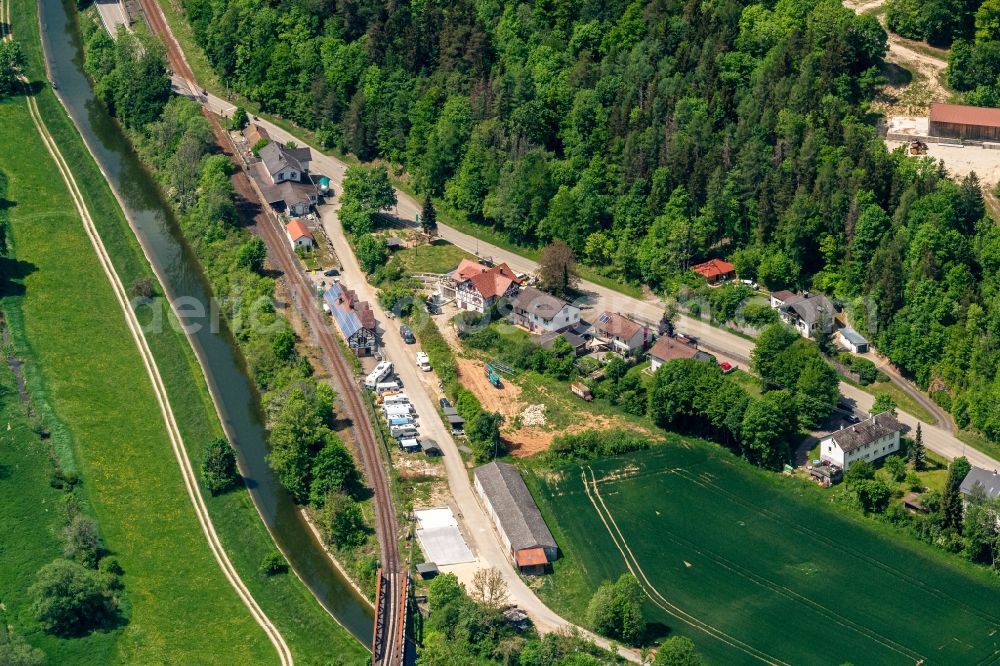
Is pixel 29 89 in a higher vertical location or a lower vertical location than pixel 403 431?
higher

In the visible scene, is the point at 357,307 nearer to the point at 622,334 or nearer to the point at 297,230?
the point at 297,230

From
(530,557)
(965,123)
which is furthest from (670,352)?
(965,123)

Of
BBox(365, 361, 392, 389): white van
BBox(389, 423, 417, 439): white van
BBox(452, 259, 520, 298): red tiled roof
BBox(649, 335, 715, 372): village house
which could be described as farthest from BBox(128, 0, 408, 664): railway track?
BBox(649, 335, 715, 372): village house

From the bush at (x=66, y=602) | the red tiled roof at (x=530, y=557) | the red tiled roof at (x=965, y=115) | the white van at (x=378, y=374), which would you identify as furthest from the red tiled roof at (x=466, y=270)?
the bush at (x=66, y=602)

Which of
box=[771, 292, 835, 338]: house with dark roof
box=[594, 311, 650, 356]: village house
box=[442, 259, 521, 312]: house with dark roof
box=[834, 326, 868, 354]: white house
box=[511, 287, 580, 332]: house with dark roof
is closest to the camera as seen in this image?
box=[834, 326, 868, 354]: white house

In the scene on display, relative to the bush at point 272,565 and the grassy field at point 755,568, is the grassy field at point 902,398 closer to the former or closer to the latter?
the grassy field at point 755,568

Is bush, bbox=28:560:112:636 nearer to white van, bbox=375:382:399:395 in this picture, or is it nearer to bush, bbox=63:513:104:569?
bush, bbox=63:513:104:569
